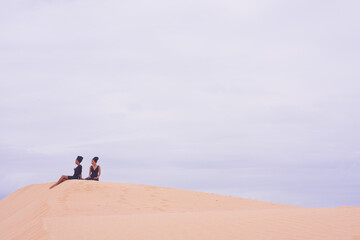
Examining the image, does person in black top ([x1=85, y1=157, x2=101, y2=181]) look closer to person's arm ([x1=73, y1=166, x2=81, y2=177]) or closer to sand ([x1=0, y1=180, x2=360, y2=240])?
person's arm ([x1=73, y1=166, x2=81, y2=177])

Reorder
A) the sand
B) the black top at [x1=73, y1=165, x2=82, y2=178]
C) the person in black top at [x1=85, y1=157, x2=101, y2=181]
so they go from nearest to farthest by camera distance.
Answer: the sand
the black top at [x1=73, y1=165, x2=82, y2=178]
the person in black top at [x1=85, y1=157, x2=101, y2=181]

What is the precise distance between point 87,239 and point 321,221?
5042mm

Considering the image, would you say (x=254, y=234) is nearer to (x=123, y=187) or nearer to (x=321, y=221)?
(x=321, y=221)

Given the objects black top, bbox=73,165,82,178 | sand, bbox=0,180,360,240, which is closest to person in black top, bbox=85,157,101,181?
black top, bbox=73,165,82,178

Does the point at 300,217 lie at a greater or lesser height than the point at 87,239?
greater

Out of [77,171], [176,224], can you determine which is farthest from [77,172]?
[176,224]

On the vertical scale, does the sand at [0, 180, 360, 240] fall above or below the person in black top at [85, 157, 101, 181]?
below

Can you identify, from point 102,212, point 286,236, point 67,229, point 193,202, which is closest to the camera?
point 286,236

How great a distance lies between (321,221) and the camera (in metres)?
8.66

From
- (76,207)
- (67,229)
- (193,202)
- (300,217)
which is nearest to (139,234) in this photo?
(67,229)

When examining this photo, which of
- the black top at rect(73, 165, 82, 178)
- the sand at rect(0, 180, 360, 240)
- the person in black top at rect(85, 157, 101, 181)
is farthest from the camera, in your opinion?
the person in black top at rect(85, 157, 101, 181)

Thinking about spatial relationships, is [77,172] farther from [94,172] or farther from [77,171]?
A: [94,172]

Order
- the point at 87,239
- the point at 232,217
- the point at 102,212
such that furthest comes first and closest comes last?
the point at 102,212 < the point at 232,217 < the point at 87,239

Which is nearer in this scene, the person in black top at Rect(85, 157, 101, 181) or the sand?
the sand
